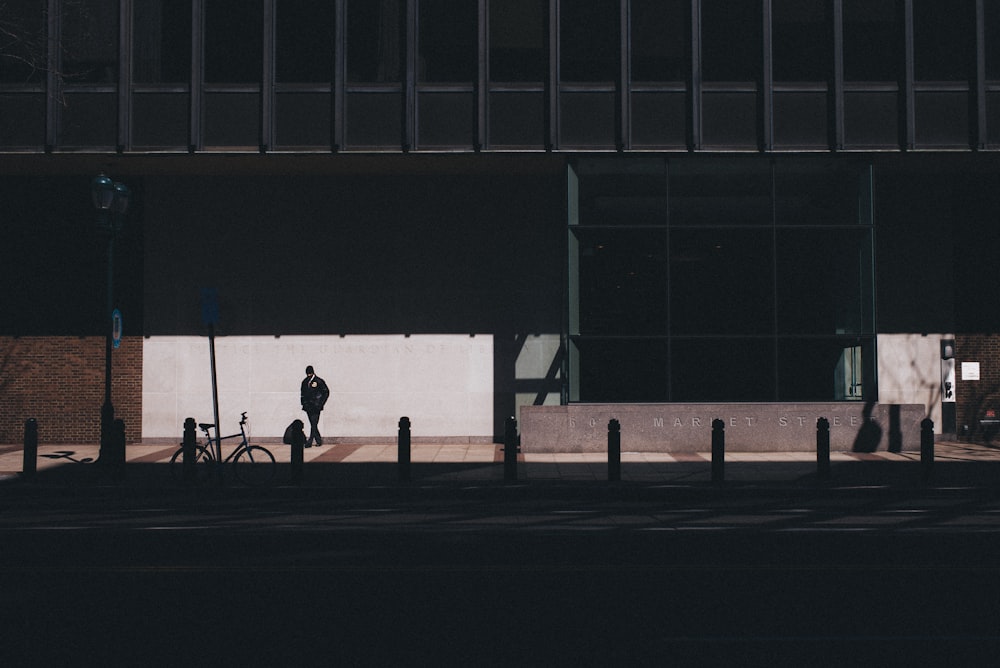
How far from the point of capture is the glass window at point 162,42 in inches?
735

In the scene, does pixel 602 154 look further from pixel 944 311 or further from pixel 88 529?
pixel 88 529

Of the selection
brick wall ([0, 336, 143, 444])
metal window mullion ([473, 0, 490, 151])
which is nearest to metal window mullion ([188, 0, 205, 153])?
brick wall ([0, 336, 143, 444])

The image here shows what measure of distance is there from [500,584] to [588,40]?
1444 centimetres

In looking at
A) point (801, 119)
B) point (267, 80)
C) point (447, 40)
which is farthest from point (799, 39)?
point (267, 80)

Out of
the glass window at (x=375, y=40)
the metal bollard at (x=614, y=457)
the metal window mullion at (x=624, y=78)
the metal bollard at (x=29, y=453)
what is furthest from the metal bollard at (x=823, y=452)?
the metal bollard at (x=29, y=453)

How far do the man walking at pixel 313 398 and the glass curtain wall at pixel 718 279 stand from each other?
560 cm

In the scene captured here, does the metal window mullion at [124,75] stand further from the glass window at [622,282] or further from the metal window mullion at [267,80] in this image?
the glass window at [622,282]

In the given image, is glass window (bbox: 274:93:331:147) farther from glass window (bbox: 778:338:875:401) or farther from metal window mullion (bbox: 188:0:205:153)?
glass window (bbox: 778:338:875:401)

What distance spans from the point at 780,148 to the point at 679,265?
3291 mm

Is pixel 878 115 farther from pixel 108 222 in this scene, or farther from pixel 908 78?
pixel 108 222

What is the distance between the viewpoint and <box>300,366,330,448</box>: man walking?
19.3 m

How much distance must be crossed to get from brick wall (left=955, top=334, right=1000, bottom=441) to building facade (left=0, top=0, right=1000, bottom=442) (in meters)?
0.05

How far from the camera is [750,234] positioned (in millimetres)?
19359

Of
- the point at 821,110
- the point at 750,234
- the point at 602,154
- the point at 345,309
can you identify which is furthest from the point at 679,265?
the point at 345,309
